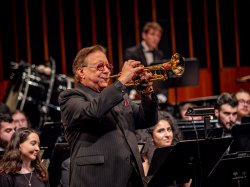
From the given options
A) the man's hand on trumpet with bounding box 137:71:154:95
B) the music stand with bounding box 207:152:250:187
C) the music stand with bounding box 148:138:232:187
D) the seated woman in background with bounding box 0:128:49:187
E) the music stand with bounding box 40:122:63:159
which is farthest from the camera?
the music stand with bounding box 40:122:63:159

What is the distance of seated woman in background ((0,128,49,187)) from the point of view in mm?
5238

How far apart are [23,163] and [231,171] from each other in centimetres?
180

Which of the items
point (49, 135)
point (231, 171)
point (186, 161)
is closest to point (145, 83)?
point (186, 161)

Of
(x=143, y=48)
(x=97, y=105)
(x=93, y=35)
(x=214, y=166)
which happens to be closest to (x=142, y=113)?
(x=97, y=105)

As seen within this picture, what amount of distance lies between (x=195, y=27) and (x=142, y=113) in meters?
7.67

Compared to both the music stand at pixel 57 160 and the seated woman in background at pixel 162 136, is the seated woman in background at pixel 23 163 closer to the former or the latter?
the music stand at pixel 57 160

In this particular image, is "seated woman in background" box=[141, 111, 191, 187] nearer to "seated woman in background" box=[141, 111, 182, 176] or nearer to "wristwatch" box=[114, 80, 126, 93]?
"seated woman in background" box=[141, 111, 182, 176]

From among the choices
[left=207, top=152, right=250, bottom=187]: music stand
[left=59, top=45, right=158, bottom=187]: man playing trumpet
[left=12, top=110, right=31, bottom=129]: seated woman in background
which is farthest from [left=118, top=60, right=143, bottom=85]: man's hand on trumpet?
[left=12, top=110, right=31, bottom=129]: seated woman in background

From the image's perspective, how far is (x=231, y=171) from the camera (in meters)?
5.11

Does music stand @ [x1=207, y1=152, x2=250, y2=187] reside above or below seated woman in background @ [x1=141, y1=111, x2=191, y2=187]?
below

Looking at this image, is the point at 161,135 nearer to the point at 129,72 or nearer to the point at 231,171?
the point at 231,171

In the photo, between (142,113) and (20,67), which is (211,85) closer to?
(20,67)

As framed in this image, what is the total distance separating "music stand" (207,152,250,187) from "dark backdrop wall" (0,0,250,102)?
6.06m

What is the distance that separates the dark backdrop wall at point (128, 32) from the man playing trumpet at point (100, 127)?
22.0ft
